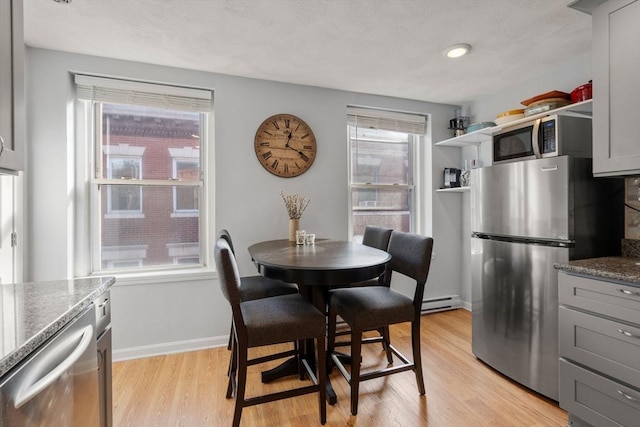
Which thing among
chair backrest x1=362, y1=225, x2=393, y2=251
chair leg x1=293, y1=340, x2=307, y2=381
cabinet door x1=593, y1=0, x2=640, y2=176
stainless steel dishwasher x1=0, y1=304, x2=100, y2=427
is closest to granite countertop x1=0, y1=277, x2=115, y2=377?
stainless steel dishwasher x1=0, y1=304, x2=100, y2=427

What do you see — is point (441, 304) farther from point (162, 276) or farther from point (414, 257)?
point (162, 276)

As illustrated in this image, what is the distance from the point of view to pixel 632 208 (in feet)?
6.27

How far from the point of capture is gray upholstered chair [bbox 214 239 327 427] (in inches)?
60.8

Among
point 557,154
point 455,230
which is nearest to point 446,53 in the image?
point 557,154

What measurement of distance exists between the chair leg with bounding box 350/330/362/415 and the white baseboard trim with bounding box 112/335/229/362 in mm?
1380

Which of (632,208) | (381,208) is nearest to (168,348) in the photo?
(381,208)

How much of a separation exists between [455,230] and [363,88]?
189 centimetres

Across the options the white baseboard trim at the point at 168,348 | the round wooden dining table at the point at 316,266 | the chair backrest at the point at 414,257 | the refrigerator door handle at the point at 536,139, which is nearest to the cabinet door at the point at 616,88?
the refrigerator door handle at the point at 536,139

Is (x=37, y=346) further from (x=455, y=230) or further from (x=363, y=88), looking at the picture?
(x=455, y=230)

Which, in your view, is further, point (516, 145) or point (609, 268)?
point (516, 145)

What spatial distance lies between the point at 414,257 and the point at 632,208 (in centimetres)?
135

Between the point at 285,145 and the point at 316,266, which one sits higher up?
the point at 285,145

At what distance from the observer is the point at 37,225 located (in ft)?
7.47

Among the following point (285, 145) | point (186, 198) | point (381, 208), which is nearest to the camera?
point (186, 198)
